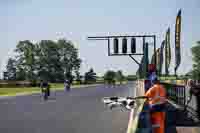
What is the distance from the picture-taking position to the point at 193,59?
128 metres

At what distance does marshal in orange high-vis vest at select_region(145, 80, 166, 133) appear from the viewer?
10.8 meters

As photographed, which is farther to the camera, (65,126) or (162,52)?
(162,52)

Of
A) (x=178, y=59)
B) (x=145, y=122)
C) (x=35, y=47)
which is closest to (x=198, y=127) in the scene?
(x=145, y=122)

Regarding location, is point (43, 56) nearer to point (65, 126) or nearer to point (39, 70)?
point (39, 70)

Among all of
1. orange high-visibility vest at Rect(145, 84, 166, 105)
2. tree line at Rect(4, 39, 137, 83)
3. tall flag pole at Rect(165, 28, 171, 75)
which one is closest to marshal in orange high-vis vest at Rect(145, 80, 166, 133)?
orange high-visibility vest at Rect(145, 84, 166, 105)

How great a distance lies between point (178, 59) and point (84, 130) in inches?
680

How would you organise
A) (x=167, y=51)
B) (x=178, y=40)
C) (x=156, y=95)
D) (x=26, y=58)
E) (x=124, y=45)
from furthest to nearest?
(x=26, y=58)
(x=124, y=45)
(x=167, y=51)
(x=178, y=40)
(x=156, y=95)

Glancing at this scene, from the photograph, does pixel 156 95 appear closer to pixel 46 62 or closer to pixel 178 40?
pixel 178 40

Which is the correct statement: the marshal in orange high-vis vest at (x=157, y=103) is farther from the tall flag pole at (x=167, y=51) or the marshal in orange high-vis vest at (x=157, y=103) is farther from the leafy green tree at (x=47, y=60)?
the leafy green tree at (x=47, y=60)

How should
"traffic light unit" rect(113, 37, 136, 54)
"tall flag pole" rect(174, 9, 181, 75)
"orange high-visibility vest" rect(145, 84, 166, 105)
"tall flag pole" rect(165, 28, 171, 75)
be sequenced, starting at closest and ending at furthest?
"orange high-visibility vest" rect(145, 84, 166, 105), "tall flag pole" rect(174, 9, 181, 75), "tall flag pole" rect(165, 28, 171, 75), "traffic light unit" rect(113, 37, 136, 54)

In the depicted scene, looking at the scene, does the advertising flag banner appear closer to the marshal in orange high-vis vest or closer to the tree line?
the marshal in orange high-vis vest

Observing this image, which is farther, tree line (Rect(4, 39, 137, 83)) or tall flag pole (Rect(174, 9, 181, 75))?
tree line (Rect(4, 39, 137, 83))

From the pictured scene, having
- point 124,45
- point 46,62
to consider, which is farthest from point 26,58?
point 124,45

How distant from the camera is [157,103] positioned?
10.8m
